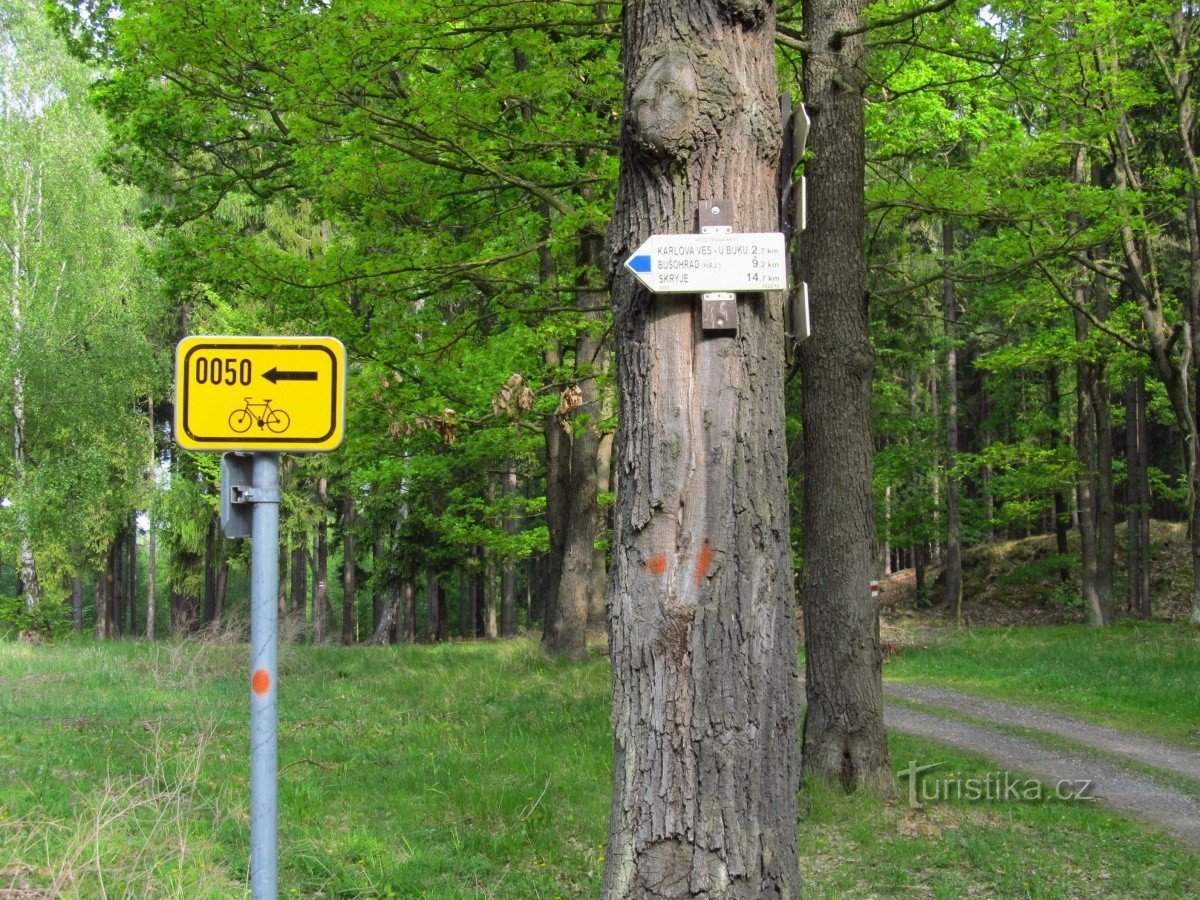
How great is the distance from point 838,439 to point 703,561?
471 cm

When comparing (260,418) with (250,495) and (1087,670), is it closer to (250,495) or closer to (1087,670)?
(250,495)

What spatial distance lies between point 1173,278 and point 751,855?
26589mm

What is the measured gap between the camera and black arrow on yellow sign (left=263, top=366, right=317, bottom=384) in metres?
3.18

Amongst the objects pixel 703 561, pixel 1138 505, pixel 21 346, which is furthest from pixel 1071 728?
pixel 21 346

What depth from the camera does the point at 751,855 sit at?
11.1 ft

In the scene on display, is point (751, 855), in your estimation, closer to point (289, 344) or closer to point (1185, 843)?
point (289, 344)

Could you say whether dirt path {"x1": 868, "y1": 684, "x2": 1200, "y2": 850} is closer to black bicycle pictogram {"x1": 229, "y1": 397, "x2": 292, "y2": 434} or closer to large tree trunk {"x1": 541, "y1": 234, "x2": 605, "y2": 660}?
large tree trunk {"x1": 541, "y1": 234, "x2": 605, "y2": 660}

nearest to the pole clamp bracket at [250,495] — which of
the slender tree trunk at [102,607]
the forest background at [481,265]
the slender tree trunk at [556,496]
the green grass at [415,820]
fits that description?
the green grass at [415,820]

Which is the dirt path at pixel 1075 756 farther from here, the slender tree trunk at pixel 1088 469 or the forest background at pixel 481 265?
the slender tree trunk at pixel 1088 469

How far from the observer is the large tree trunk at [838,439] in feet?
25.4

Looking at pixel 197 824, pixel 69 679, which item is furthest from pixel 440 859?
pixel 69 679

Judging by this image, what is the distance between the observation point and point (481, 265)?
9.41 metres

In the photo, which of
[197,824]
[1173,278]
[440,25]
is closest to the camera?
[197,824]

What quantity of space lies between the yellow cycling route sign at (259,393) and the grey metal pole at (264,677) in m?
0.12
